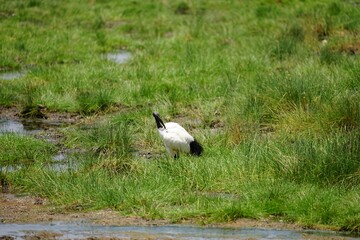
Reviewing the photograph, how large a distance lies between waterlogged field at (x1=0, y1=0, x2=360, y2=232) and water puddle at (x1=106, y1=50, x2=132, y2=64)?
2.9 inches

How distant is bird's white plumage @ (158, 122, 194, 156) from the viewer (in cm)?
1062

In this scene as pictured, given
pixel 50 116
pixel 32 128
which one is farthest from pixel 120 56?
pixel 32 128

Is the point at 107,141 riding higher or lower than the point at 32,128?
higher

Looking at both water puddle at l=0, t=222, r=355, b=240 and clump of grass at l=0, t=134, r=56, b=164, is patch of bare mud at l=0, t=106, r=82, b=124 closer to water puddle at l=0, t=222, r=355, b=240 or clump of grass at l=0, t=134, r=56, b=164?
clump of grass at l=0, t=134, r=56, b=164

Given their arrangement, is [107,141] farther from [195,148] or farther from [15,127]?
[15,127]

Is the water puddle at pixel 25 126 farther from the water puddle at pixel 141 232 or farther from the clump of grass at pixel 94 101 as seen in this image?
the water puddle at pixel 141 232

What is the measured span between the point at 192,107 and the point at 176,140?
3.57 meters

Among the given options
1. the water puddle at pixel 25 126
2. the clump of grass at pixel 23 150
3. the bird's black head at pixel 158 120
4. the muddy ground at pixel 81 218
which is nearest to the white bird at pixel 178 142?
the bird's black head at pixel 158 120

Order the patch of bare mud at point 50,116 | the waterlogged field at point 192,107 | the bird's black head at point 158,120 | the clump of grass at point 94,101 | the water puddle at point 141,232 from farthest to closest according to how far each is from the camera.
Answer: the clump of grass at point 94,101, the patch of bare mud at point 50,116, the bird's black head at point 158,120, the waterlogged field at point 192,107, the water puddle at point 141,232

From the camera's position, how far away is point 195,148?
10.8 metres

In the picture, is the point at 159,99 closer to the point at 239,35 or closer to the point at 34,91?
the point at 34,91

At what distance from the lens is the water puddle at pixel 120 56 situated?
1797cm

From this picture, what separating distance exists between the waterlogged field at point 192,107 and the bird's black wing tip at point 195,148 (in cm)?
12

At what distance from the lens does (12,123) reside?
13578mm
